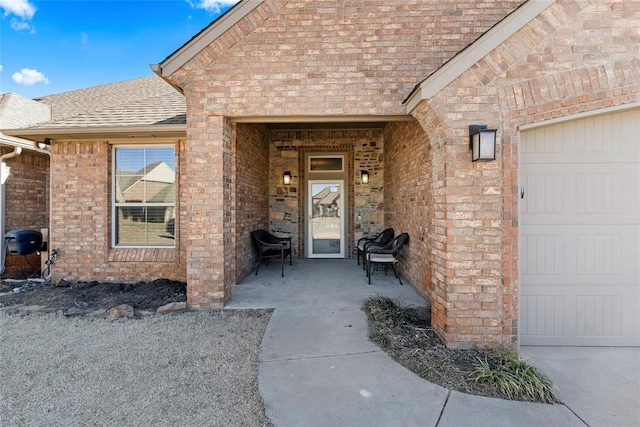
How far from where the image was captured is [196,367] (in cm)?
282

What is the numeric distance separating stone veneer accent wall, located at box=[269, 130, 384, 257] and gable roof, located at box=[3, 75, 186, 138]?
2.83 meters

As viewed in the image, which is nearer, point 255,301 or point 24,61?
point 255,301

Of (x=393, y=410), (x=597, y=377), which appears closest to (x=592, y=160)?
(x=597, y=377)

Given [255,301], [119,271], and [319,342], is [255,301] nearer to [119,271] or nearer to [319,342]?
[319,342]

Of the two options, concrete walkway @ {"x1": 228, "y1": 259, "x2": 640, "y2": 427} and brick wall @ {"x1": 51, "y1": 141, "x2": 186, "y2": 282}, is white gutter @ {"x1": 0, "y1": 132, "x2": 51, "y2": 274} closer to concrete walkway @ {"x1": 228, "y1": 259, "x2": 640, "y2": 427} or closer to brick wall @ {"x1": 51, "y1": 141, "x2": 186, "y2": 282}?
brick wall @ {"x1": 51, "y1": 141, "x2": 186, "y2": 282}

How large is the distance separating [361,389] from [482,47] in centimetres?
355

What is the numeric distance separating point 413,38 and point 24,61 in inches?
350

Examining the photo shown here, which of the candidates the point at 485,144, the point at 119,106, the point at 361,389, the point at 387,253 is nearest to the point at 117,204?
the point at 119,106

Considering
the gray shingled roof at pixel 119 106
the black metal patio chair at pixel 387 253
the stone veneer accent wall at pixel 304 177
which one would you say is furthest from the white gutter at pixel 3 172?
the black metal patio chair at pixel 387 253

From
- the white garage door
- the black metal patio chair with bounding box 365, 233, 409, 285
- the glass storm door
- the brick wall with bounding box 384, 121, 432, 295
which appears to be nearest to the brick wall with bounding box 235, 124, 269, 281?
the glass storm door

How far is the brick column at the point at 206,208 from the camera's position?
409 centimetres

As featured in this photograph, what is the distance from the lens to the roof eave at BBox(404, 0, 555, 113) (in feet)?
9.82

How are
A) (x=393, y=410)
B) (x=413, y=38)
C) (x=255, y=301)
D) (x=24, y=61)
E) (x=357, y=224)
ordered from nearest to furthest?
(x=393, y=410) → (x=413, y=38) → (x=255, y=301) → (x=24, y=61) → (x=357, y=224)

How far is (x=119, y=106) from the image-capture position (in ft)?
20.6
